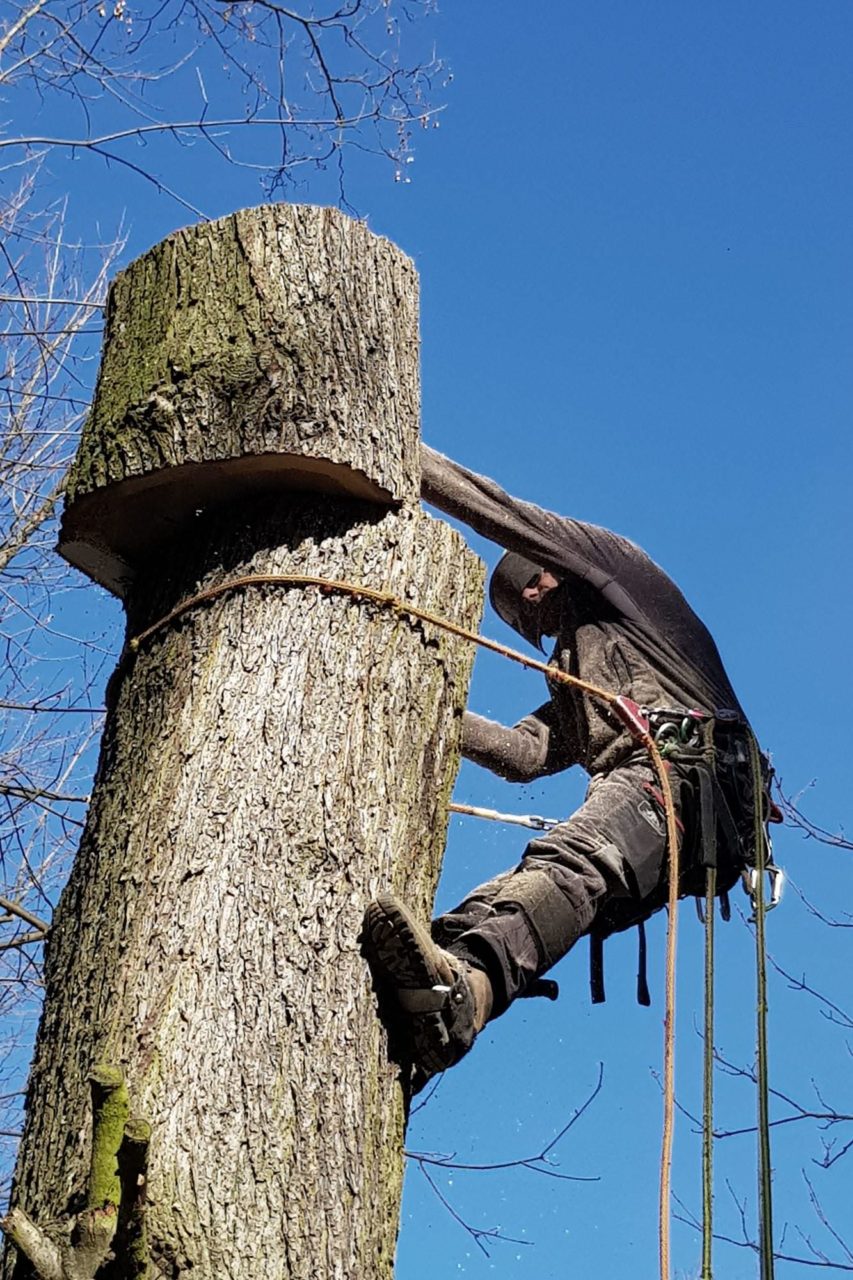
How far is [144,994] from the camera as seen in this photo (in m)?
2.40

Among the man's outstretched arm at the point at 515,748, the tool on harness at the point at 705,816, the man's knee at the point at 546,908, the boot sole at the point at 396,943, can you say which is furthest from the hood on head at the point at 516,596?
the boot sole at the point at 396,943

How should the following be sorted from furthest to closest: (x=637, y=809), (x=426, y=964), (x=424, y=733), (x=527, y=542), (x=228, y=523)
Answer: (x=527, y=542) → (x=637, y=809) → (x=228, y=523) → (x=424, y=733) → (x=426, y=964)

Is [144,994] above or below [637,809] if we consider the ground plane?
below

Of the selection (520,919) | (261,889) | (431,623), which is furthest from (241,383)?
(520,919)

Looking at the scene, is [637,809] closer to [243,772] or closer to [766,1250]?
[766,1250]

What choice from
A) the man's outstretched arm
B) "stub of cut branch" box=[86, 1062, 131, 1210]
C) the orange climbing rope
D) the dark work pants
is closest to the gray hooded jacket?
the man's outstretched arm

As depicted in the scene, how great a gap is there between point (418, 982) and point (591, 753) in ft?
6.31

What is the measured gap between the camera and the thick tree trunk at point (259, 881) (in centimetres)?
228

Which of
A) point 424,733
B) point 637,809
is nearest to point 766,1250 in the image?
point 637,809

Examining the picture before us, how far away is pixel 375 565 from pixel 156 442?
17.9 inches

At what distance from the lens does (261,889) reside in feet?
8.23

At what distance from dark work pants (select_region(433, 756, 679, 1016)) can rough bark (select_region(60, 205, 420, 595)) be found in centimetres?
97

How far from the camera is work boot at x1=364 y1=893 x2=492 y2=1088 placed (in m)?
2.54

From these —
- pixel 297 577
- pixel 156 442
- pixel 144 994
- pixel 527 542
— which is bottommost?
pixel 144 994
